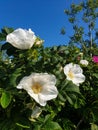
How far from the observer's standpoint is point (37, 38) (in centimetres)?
181

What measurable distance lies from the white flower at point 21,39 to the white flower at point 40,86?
15 centimetres

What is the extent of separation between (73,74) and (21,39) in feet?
1.58

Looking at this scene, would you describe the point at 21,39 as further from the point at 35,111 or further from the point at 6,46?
the point at 35,111

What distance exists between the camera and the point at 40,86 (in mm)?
1727

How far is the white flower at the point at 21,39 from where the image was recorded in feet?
5.65

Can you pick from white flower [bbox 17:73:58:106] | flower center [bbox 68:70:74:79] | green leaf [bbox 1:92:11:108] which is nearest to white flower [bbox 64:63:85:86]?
flower center [bbox 68:70:74:79]

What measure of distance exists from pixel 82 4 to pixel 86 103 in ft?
62.9

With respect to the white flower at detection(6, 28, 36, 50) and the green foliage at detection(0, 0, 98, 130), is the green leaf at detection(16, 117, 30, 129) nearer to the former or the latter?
the green foliage at detection(0, 0, 98, 130)

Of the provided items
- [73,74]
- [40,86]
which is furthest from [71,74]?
[40,86]

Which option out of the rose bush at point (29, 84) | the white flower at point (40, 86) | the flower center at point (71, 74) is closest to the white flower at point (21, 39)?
the rose bush at point (29, 84)

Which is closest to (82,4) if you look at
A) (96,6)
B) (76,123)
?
(96,6)

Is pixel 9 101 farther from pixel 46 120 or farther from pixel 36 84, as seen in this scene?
pixel 46 120

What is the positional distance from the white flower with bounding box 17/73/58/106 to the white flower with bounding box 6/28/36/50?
0.15 meters

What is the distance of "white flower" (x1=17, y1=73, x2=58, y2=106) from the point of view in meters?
1.64
